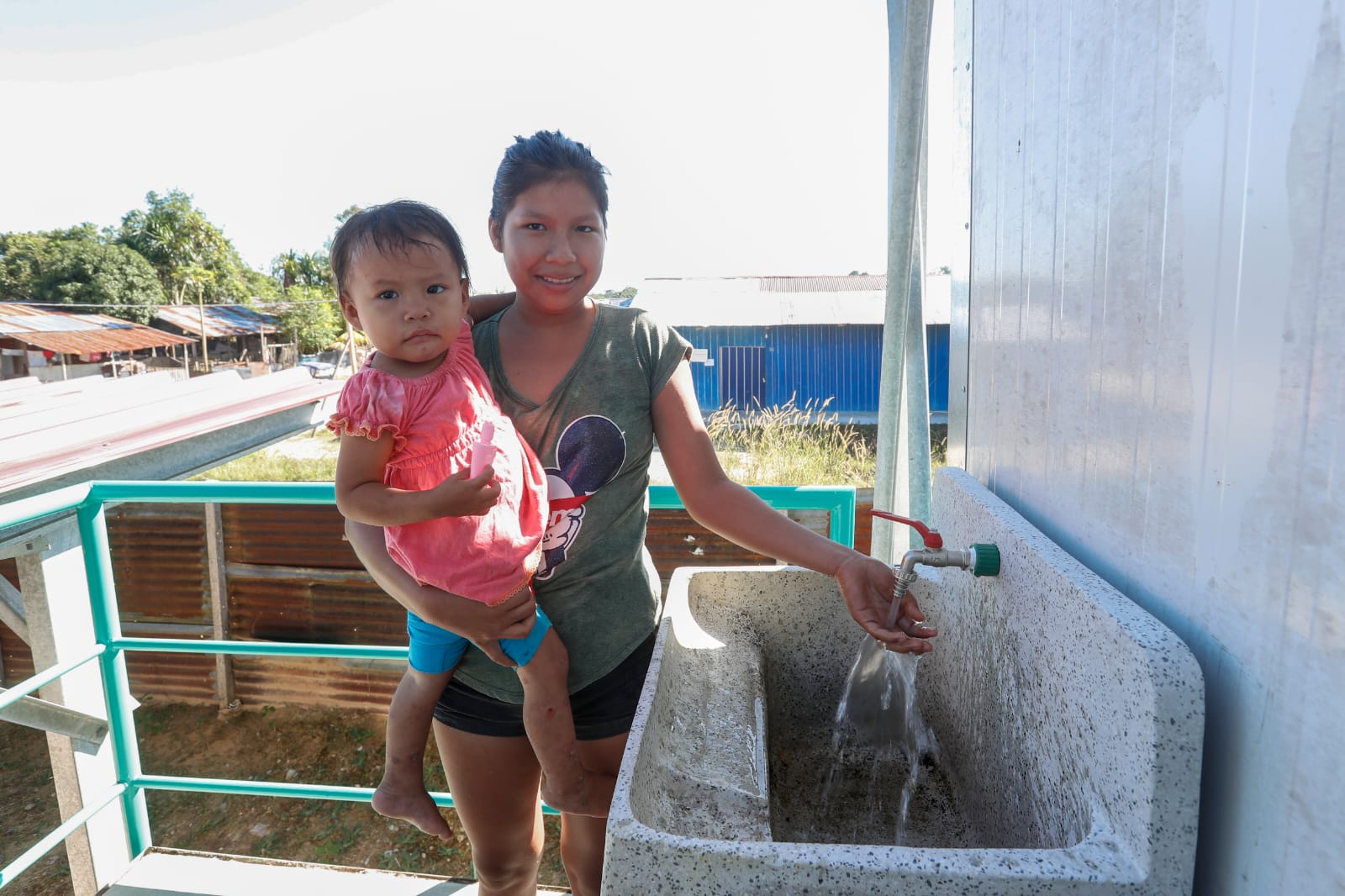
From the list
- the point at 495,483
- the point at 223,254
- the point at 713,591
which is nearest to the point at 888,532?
the point at 713,591

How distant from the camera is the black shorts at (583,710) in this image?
1540 millimetres

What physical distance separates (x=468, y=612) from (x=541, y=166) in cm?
79

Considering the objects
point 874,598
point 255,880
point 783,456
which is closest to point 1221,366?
point 874,598

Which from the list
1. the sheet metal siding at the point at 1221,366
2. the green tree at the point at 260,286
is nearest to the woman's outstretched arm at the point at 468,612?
the sheet metal siding at the point at 1221,366

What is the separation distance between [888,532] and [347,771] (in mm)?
6971

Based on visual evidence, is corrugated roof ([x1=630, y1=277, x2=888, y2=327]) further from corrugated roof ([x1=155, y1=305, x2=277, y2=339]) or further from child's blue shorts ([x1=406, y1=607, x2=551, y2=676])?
corrugated roof ([x1=155, y1=305, x2=277, y2=339])

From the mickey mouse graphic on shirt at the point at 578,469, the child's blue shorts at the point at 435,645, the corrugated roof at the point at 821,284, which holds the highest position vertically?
the corrugated roof at the point at 821,284

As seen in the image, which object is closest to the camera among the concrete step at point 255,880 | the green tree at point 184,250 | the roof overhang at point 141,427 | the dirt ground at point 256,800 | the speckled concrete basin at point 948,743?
the speckled concrete basin at point 948,743

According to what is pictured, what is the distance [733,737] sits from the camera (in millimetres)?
1421

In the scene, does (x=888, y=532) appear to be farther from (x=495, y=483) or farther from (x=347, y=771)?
(x=347, y=771)

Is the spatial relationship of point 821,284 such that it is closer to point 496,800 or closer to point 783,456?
point 783,456

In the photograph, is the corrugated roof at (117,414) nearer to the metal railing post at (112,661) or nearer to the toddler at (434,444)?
the metal railing post at (112,661)

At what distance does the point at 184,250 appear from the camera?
159 ft

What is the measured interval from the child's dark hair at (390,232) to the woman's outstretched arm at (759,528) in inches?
19.3
